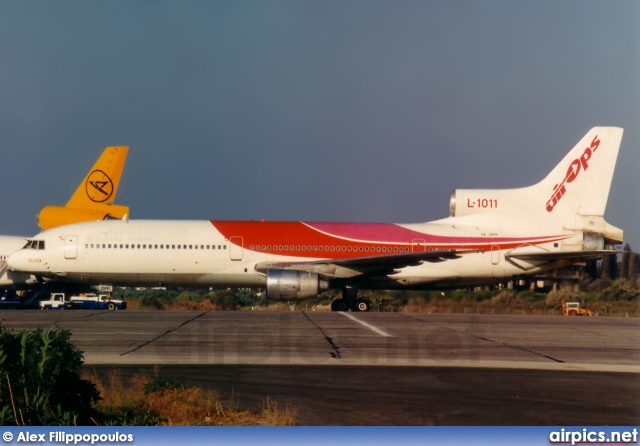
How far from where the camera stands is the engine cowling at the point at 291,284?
2836cm

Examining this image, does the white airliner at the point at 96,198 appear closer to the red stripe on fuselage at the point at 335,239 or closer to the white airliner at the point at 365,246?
the white airliner at the point at 365,246

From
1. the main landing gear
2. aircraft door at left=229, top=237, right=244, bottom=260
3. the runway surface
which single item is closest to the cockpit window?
aircraft door at left=229, top=237, right=244, bottom=260

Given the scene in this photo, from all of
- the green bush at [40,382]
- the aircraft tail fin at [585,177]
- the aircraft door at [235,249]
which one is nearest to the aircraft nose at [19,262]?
the aircraft door at [235,249]

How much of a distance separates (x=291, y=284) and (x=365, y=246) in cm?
424

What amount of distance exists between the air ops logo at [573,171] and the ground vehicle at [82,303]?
1942 centimetres

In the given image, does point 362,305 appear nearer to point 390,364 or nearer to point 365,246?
point 365,246

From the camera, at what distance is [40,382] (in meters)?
8.17

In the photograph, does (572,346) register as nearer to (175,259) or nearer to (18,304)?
(175,259)

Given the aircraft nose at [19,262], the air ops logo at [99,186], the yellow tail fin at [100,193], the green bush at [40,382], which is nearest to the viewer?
the green bush at [40,382]

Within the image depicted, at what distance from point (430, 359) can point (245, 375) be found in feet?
12.4

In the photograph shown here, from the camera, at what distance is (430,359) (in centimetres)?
1421

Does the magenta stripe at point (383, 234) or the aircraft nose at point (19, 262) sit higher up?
the magenta stripe at point (383, 234)

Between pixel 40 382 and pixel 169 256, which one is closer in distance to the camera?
pixel 40 382

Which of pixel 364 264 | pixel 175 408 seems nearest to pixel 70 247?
pixel 364 264
